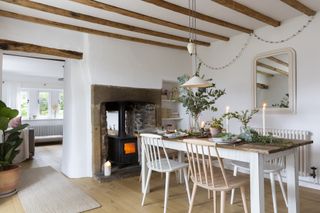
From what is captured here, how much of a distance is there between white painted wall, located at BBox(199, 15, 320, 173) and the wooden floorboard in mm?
904

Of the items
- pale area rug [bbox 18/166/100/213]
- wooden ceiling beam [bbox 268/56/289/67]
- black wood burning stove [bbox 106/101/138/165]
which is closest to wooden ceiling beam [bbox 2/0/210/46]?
black wood burning stove [bbox 106/101/138/165]

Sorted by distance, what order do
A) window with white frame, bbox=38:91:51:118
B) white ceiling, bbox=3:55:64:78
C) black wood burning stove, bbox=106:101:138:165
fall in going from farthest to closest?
window with white frame, bbox=38:91:51:118, white ceiling, bbox=3:55:64:78, black wood burning stove, bbox=106:101:138:165

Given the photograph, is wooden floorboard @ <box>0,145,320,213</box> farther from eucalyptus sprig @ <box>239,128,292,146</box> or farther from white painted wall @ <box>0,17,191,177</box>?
eucalyptus sprig @ <box>239,128,292,146</box>

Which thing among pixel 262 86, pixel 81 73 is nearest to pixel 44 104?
pixel 81 73

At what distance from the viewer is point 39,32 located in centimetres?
368

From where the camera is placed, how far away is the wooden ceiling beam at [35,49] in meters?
3.40

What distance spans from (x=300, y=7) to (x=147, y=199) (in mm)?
3254

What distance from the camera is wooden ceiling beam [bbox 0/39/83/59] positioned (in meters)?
3.40

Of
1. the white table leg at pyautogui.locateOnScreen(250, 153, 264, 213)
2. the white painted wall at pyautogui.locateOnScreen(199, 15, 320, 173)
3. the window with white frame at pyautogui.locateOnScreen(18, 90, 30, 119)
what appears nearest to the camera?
the white table leg at pyautogui.locateOnScreen(250, 153, 264, 213)

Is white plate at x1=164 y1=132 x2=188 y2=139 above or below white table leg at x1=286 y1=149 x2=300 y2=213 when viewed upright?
above

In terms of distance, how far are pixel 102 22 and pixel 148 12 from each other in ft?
2.38

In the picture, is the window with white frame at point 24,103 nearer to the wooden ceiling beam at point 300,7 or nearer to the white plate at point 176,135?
the white plate at point 176,135

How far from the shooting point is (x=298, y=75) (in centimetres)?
352

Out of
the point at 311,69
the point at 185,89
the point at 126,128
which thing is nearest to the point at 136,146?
the point at 126,128
